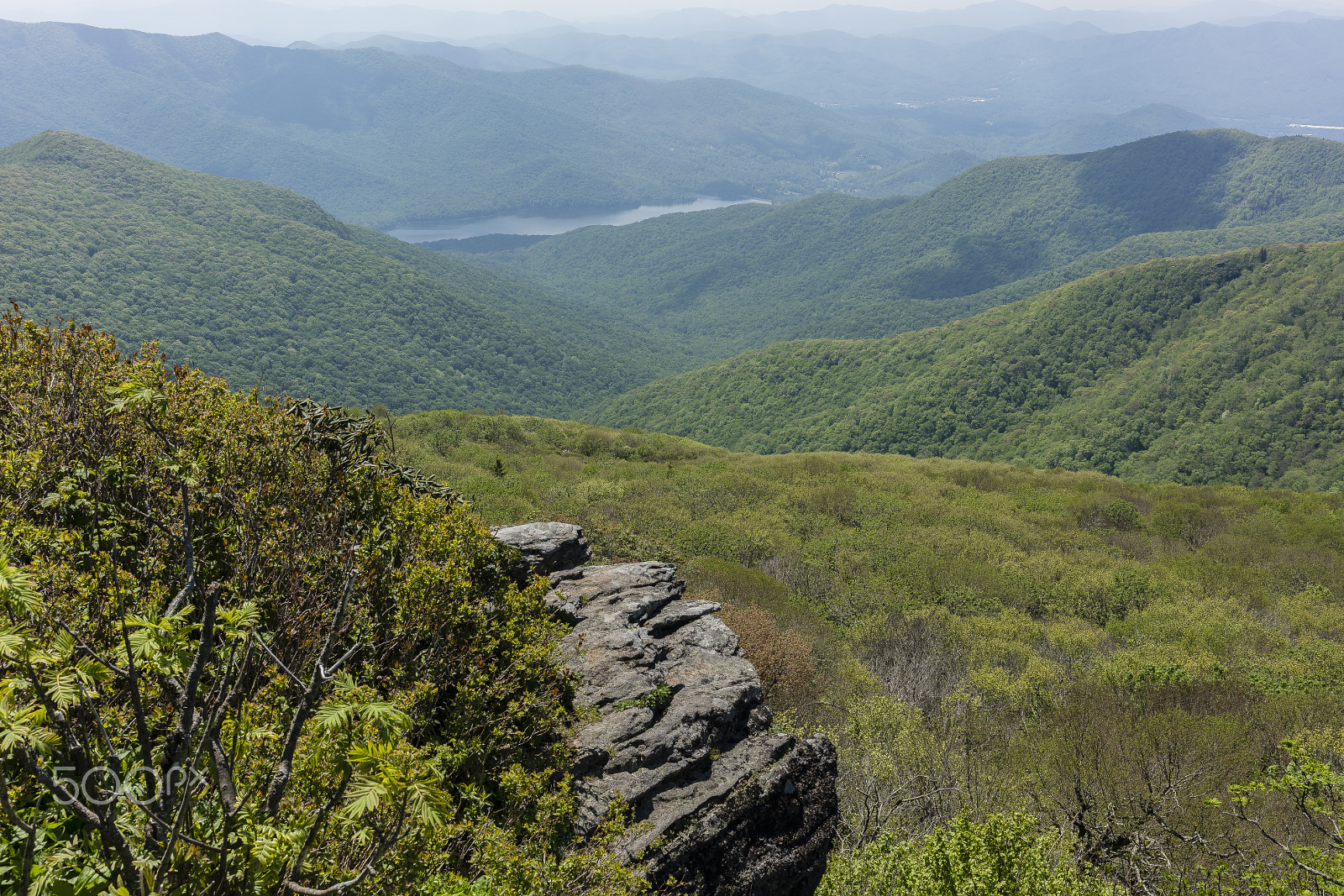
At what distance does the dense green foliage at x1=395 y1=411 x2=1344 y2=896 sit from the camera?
16.2 meters

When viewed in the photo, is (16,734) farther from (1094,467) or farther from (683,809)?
(1094,467)

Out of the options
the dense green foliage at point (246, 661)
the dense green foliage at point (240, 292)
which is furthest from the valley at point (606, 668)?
the dense green foliage at point (240, 292)

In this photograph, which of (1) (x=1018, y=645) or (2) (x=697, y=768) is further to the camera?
(1) (x=1018, y=645)

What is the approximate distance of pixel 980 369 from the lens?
143125mm

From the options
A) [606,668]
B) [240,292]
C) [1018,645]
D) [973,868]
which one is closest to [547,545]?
[606,668]

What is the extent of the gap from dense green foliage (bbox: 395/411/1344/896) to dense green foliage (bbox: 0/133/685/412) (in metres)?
94.1

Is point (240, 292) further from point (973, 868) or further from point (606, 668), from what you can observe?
point (973, 868)

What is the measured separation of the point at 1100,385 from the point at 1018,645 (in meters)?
128

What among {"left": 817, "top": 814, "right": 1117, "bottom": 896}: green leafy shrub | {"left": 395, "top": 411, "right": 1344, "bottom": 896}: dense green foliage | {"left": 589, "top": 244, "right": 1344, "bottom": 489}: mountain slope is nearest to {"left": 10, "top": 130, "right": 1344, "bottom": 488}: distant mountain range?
{"left": 589, "top": 244, "right": 1344, "bottom": 489}: mountain slope

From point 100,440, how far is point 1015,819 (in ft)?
59.6

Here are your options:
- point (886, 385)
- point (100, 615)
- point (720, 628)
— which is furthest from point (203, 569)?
point (886, 385)

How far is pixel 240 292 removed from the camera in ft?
505

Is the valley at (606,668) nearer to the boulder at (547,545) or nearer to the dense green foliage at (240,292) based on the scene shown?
the boulder at (547,545)

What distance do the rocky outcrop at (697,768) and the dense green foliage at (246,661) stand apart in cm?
126
